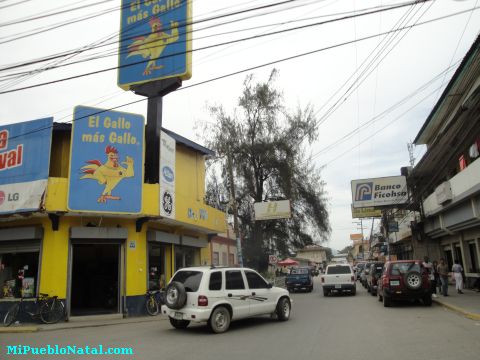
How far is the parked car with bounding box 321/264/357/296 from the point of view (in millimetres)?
24031

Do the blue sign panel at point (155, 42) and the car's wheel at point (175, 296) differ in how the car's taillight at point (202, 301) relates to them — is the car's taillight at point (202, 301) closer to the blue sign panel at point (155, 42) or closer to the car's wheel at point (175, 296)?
the car's wheel at point (175, 296)

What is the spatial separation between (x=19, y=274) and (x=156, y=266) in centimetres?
542

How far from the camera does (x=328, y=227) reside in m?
33.7

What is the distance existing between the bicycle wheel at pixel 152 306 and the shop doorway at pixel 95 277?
155cm

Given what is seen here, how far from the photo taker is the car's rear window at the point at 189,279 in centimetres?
1134

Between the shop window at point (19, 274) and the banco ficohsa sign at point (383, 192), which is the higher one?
the banco ficohsa sign at point (383, 192)

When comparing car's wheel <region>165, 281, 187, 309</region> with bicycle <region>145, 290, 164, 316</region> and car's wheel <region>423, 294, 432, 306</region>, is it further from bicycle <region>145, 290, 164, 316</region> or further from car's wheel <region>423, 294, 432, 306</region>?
car's wheel <region>423, 294, 432, 306</region>

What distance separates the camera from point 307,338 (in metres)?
10.0

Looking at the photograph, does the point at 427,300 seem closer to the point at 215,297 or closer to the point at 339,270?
the point at 339,270

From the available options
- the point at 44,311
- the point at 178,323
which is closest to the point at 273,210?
the point at 44,311

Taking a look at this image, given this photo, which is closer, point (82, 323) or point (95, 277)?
point (82, 323)

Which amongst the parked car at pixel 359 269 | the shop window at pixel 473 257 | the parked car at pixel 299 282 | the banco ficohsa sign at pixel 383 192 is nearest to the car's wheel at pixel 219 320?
the shop window at pixel 473 257

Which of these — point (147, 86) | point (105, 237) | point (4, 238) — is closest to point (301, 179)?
point (147, 86)

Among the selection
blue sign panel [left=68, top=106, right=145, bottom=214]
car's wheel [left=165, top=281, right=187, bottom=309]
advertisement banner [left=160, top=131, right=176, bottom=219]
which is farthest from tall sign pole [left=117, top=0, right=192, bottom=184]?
car's wheel [left=165, top=281, right=187, bottom=309]
